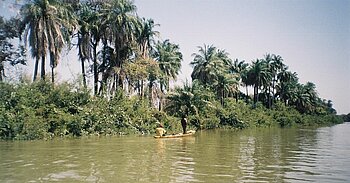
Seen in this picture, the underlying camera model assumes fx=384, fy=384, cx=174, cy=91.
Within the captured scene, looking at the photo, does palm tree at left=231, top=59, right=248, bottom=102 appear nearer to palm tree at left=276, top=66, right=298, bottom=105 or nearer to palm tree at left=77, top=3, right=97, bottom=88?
palm tree at left=276, top=66, right=298, bottom=105

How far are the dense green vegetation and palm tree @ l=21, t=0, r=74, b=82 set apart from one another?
0.27ft

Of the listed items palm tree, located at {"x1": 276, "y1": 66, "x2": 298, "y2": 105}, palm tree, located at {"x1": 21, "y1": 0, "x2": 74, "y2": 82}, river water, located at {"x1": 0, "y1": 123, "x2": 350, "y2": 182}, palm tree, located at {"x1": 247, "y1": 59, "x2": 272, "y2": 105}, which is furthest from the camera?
palm tree, located at {"x1": 276, "y1": 66, "x2": 298, "y2": 105}

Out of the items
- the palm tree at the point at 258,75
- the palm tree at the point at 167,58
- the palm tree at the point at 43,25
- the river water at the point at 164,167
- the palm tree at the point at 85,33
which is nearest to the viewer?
the river water at the point at 164,167

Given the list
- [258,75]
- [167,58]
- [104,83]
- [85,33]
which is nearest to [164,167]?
[104,83]

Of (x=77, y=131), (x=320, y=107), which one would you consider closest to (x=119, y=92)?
(x=77, y=131)

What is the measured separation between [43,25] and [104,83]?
290 inches

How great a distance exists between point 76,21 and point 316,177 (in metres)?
29.2

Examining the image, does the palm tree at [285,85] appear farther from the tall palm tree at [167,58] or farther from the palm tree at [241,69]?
the tall palm tree at [167,58]

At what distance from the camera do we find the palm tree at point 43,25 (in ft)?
105

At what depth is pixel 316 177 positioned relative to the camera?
38.3ft

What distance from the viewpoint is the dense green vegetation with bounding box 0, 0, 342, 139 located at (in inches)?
1072

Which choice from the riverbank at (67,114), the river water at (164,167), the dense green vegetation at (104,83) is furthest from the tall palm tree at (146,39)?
the river water at (164,167)

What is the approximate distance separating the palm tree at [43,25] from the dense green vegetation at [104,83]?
83 mm

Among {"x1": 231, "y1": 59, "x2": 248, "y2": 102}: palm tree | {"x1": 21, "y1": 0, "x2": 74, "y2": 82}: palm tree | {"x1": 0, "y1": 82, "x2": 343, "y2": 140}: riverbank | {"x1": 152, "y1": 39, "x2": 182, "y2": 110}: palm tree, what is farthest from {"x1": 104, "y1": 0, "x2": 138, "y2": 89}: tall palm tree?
{"x1": 231, "y1": 59, "x2": 248, "y2": 102}: palm tree
